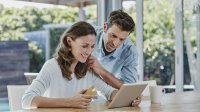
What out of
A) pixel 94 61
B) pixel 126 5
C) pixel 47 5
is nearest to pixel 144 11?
pixel 126 5

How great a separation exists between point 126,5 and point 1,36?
1.79 m

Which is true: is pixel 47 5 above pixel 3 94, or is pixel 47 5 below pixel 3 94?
above

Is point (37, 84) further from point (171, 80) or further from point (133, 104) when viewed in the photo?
point (171, 80)

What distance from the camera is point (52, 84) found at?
78.2 inches

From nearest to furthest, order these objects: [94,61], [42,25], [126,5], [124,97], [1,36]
Answer: [124,97], [94,61], [1,36], [42,25], [126,5]

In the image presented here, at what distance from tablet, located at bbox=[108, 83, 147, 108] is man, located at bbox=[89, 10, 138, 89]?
0.96 ft

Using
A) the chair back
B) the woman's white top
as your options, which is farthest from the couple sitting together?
the chair back

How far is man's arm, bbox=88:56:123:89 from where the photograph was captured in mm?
2171

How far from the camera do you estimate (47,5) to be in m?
4.46

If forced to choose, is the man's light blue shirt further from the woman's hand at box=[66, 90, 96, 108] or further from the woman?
the woman's hand at box=[66, 90, 96, 108]

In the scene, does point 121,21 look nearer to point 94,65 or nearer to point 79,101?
point 94,65

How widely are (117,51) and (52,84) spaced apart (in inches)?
25.9

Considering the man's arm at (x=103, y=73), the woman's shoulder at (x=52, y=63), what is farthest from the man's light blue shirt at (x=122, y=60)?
the woman's shoulder at (x=52, y=63)

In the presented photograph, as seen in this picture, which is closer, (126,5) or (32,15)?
(32,15)
